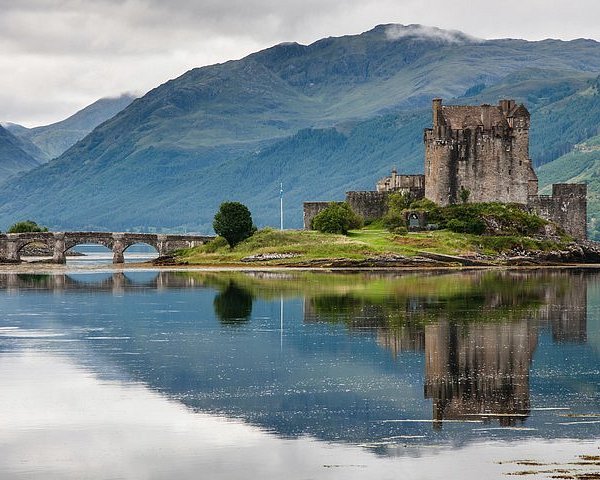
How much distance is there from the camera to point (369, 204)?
139500mm

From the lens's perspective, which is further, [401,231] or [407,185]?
[407,185]

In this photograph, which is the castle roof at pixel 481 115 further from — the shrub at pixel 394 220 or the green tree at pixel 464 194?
the shrub at pixel 394 220

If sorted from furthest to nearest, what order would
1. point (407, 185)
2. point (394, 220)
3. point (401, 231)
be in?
point (407, 185), point (394, 220), point (401, 231)

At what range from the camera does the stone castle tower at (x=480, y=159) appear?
131000 millimetres

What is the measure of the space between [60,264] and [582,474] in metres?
126

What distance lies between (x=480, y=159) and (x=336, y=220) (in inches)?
583

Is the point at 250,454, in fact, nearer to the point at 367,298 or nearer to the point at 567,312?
the point at 567,312

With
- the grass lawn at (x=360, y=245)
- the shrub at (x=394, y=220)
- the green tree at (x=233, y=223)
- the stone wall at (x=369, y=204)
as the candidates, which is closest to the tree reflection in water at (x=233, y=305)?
the grass lawn at (x=360, y=245)

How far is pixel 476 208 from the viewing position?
12938 centimetres

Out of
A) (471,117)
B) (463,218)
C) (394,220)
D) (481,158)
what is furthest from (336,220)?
(471,117)

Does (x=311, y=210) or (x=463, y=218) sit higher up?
(x=311, y=210)

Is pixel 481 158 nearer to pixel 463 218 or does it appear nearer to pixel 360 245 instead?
pixel 463 218

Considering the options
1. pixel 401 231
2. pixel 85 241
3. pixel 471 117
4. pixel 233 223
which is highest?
pixel 471 117

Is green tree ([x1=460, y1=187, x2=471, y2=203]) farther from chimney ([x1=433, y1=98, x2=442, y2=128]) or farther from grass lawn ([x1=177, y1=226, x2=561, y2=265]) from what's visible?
chimney ([x1=433, y1=98, x2=442, y2=128])
